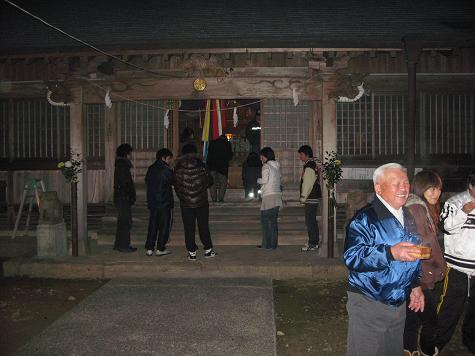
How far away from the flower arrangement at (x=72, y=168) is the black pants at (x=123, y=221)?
3.08ft

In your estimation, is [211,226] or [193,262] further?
[211,226]

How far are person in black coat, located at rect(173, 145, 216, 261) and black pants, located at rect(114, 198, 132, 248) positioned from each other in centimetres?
132

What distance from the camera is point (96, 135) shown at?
11.6 metres

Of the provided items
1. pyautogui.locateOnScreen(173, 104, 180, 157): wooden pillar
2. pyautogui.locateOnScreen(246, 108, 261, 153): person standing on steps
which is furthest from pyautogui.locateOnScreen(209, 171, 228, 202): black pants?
pyautogui.locateOnScreen(246, 108, 261, 153): person standing on steps

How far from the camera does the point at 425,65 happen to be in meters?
9.27

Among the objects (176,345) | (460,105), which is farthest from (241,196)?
(176,345)

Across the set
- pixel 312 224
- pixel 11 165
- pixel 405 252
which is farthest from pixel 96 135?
pixel 405 252

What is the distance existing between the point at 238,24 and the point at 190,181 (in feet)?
12.6

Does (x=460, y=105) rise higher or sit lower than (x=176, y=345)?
higher

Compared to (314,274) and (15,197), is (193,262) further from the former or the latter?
(15,197)

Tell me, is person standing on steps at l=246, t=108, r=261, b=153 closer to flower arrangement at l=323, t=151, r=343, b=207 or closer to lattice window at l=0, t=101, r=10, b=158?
flower arrangement at l=323, t=151, r=343, b=207

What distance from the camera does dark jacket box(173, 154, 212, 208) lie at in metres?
8.09

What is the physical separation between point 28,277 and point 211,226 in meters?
3.86

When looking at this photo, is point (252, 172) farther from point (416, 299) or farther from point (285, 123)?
point (416, 299)
